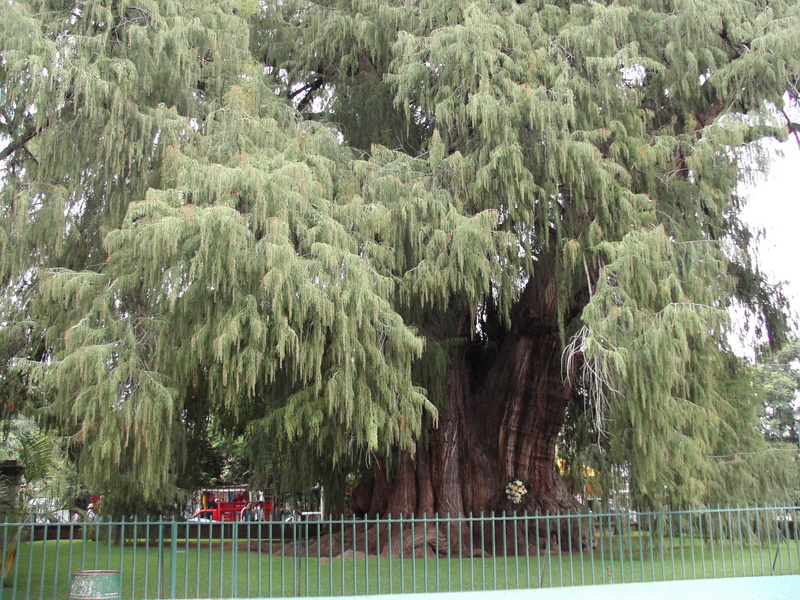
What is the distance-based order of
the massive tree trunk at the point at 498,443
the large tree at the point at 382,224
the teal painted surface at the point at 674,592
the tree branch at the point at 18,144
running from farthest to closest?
the massive tree trunk at the point at 498,443 → the tree branch at the point at 18,144 → the teal painted surface at the point at 674,592 → the large tree at the point at 382,224

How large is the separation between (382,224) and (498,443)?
6552 millimetres

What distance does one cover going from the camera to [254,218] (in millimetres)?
8508

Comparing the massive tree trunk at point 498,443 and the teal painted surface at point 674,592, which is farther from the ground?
the massive tree trunk at point 498,443

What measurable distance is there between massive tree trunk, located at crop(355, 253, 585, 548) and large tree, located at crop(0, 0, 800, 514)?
0.55 ft

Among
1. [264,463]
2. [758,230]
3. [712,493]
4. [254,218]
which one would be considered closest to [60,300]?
[254,218]

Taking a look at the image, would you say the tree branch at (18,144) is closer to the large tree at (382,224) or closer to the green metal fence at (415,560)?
the large tree at (382,224)

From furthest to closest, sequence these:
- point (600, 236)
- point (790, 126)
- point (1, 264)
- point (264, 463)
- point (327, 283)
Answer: point (264, 463) < point (790, 126) < point (600, 236) < point (1, 264) < point (327, 283)

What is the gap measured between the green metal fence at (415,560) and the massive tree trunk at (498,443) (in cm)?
55

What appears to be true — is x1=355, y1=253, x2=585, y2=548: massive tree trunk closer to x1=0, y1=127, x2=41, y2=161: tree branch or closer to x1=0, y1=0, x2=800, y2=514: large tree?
x1=0, y1=0, x2=800, y2=514: large tree

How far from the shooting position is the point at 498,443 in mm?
14680

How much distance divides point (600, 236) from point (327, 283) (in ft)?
13.8

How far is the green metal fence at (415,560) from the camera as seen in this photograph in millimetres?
8086

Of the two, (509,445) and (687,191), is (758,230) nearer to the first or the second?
(687,191)

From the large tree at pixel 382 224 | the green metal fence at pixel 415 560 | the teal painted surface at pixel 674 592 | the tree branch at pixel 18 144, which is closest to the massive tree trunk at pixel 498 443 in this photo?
the large tree at pixel 382 224
